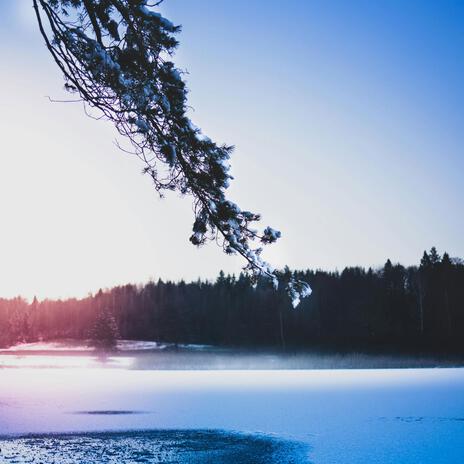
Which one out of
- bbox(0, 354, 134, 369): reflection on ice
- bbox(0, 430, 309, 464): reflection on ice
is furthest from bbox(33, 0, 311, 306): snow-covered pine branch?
bbox(0, 354, 134, 369): reflection on ice

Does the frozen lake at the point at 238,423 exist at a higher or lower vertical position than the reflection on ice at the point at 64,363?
higher

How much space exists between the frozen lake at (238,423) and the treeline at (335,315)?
1921 cm

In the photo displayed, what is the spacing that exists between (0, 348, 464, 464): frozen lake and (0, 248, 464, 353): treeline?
19.2 meters

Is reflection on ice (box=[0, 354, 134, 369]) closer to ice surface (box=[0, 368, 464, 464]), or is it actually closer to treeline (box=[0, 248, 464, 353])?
treeline (box=[0, 248, 464, 353])

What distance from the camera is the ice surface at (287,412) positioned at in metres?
Result: 5.62

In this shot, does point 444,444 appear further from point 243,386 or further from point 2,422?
point 243,386

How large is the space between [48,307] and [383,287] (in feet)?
274

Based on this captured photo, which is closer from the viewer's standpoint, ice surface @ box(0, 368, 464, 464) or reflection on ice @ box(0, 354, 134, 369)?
ice surface @ box(0, 368, 464, 464)

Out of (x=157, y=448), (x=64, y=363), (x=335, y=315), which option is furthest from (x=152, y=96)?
(x=335, y=315)

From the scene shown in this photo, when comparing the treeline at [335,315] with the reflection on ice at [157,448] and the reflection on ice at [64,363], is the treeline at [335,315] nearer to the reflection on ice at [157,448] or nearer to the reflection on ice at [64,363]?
the reflection on ice at [64,363]

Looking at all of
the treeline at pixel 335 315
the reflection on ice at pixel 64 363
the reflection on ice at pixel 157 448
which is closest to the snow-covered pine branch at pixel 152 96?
the reflection on ice at pixel 157 448

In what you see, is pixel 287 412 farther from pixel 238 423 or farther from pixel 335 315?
pixel 335 315

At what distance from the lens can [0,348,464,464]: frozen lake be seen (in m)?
5.19

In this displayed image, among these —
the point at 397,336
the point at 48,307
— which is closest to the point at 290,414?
the point at 397,336
